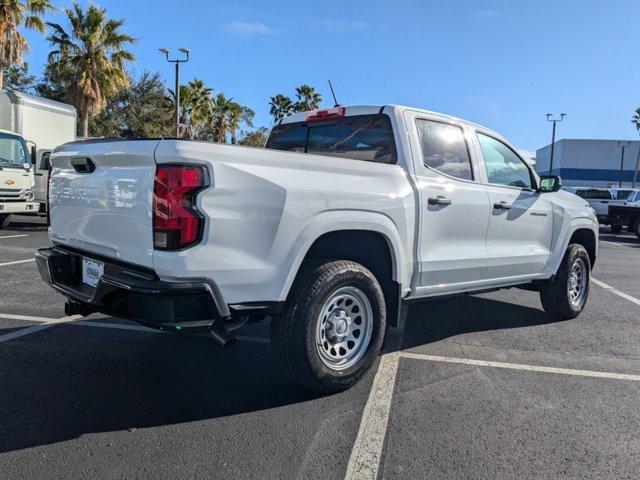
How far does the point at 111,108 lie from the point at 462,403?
3986 centimetres

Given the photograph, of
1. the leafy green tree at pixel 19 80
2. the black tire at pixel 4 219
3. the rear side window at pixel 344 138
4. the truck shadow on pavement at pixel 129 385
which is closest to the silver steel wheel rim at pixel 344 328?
the truck shadow on pavement at pixel 129 385

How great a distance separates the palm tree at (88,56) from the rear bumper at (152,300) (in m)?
24.5

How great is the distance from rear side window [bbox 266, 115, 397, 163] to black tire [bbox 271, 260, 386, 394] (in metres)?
1.12

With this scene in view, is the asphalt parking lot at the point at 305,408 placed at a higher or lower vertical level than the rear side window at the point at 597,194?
lower

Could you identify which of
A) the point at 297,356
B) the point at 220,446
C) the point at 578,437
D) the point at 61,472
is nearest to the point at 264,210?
the point at 297,356

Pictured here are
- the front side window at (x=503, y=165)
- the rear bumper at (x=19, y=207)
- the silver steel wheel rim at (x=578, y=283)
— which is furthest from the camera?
the rear bumper at (x=19, y=207)

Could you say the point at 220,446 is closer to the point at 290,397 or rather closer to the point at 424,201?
the point at 290,397

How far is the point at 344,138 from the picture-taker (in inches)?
186

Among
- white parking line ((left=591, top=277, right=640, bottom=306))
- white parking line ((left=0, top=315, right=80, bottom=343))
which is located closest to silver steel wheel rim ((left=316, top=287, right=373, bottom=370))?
white parking line ((left=0, top=315, right=80, bottom=343))

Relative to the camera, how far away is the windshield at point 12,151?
12508 millimetres

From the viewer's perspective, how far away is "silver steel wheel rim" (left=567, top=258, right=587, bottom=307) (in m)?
6.06

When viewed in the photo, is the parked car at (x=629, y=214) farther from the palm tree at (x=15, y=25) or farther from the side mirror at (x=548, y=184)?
the palm tree at (x=15, y=25)

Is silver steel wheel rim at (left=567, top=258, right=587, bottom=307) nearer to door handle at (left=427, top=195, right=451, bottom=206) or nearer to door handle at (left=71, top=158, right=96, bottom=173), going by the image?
door handle at (left=427, top=195, right=451, bottom=206)

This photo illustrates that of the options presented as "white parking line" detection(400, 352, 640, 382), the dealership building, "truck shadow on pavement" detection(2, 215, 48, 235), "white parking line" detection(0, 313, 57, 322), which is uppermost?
the dealership building
